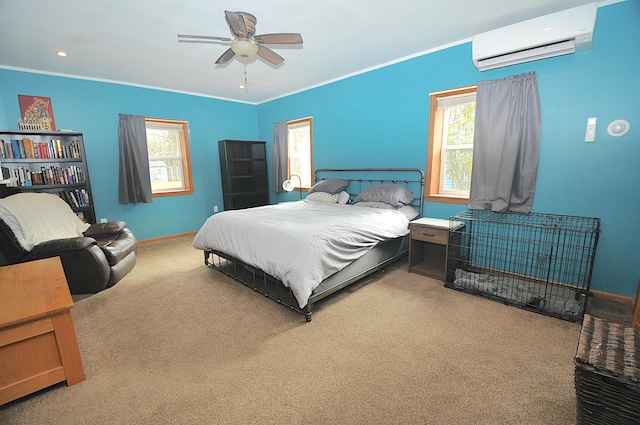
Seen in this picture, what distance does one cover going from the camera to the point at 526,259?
9.54 ft

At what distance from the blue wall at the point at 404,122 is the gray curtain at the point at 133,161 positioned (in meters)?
0.15

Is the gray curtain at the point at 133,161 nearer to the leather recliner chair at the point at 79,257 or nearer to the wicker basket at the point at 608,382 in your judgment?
the leather recliner chair at the point at 79,257

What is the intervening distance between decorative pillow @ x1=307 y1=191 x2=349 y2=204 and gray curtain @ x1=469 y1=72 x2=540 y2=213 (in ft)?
5.82

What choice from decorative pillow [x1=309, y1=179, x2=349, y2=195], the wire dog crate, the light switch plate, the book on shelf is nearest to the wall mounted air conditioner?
the light switch plate

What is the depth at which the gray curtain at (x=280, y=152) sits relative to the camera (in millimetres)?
5328

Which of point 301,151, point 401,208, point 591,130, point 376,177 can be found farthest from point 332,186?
point 591,130

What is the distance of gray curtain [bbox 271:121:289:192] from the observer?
5.33 meters

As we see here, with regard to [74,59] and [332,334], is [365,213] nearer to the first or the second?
[332,334]

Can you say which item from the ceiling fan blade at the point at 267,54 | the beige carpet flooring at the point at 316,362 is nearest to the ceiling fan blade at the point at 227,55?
the ceiling fan blade at the point at 267,54

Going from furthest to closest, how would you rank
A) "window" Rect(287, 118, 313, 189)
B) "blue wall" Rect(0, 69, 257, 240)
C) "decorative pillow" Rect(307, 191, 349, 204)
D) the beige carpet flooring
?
"window" Rect(287, 118, 313, 189) < "decorative pillow" Rect(307, 191, 349, 204) < "blue wall" Rect(0, 69, 257, 240) < the beige carpet flooring

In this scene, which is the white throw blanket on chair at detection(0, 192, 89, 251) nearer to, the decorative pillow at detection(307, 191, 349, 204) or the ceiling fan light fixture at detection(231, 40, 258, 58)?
the ceiling fan light fixture at detection(231, 40, 258, 58)

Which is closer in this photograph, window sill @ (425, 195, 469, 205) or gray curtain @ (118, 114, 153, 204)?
window sill @ (425, 195, 469, 205)

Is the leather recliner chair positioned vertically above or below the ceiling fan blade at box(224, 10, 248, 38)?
below

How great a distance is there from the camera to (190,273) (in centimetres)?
337
